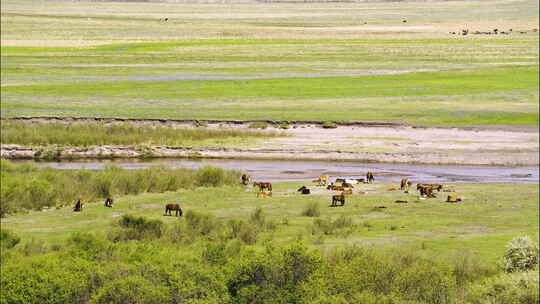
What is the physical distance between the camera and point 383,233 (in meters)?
30.8

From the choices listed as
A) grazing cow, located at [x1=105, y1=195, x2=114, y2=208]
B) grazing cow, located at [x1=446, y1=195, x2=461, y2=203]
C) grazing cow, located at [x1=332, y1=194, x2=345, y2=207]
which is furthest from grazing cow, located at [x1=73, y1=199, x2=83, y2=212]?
grazing cow, located at [x1=446, y1=195, x2=461, y2=203]

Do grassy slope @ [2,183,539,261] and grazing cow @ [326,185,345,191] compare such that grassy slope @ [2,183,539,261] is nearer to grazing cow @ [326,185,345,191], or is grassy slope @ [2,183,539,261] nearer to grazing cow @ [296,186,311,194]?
grazing cow @ [326,185,345,191]

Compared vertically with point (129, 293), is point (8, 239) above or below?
below

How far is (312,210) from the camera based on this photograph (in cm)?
3438

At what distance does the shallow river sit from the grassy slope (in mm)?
4826

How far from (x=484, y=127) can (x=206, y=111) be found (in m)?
21.6

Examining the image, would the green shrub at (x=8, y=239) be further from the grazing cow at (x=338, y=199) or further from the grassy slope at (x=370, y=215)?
the grazing cow at (x=338, y=199)

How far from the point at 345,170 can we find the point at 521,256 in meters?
25.9

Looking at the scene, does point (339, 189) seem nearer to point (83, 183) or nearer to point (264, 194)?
point (264, 194)

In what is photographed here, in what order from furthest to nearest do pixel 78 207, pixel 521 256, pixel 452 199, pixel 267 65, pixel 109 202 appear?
pixel 267 65, pixel 452 199, pixel 109 202, pixel 78 207, pixel 521 256

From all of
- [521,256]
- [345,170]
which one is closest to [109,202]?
[521,256]

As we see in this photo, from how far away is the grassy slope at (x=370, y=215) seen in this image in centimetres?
2966

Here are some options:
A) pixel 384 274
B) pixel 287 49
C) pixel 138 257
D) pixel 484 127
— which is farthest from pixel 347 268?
pixel 287 49

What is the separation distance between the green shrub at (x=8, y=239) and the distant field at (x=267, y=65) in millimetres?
15066
